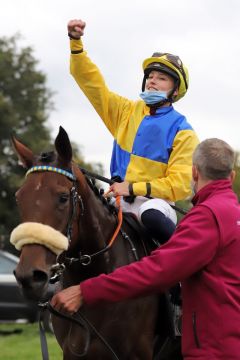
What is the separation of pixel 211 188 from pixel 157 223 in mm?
1515

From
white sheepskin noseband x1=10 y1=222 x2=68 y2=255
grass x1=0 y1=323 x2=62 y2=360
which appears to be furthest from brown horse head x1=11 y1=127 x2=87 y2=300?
grass x1=0 y1=323 x2=62 y2=360

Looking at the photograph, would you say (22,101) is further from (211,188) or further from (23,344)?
(211,188)

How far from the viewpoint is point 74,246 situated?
16.0ft

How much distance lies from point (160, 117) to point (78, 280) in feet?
5.29

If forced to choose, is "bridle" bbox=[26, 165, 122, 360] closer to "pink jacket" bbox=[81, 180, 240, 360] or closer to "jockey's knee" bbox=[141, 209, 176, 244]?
"jockey's knee" bbox=[141, 209, 176, 244]

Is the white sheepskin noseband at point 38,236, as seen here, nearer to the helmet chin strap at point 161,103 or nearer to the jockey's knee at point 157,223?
the jockey's knee at point 157,223

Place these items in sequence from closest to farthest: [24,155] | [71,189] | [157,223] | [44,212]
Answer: [44,212] → [71,189] → [24,155] → [157,223]

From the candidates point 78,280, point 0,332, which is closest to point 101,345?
point 78,280

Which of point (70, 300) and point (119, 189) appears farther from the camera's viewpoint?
point (119, 189)

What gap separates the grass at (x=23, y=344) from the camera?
987cm

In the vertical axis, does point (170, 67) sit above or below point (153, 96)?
above

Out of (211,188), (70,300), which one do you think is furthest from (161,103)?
(70,300)

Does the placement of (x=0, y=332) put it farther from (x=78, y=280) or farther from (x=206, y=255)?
(x=206, y=255)

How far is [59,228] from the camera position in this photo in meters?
4.37
